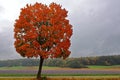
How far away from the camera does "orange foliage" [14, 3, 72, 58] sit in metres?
60.3

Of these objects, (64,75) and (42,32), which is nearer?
(42,32)

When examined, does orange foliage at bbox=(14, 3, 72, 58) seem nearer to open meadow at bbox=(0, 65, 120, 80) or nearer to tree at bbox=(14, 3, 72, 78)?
tree at bbox=(14, 3, 72, 78)

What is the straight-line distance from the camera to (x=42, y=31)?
198 feet

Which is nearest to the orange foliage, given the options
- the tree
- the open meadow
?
the tree

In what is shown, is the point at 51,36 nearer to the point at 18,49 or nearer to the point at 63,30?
the point at 63,30

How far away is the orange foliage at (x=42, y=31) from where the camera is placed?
198 ft

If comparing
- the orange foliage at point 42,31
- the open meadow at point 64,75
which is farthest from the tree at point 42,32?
the open meadow at point 64,75

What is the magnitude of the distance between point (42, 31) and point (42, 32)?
20 centimetres

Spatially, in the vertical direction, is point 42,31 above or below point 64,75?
above

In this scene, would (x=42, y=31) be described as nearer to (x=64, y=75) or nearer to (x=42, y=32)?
(x=42, y=32)

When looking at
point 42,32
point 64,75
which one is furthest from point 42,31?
point 64,75

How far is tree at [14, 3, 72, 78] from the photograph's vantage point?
198 ft

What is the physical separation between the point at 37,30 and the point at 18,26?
388 centimetres

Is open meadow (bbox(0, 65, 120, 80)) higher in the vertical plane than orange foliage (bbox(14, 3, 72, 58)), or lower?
lower
